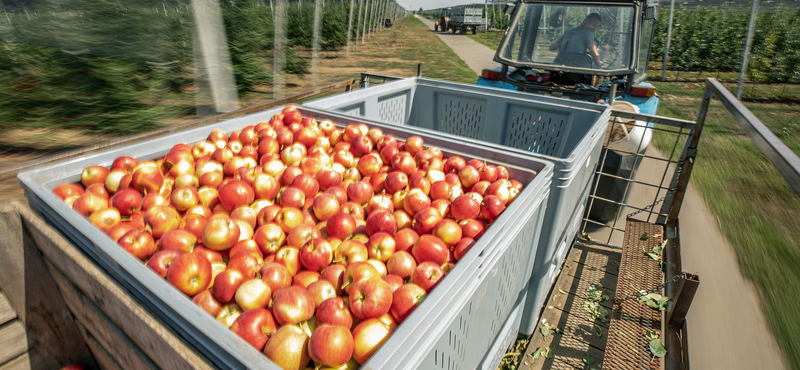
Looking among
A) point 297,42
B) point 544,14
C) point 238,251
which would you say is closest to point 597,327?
point 238,251

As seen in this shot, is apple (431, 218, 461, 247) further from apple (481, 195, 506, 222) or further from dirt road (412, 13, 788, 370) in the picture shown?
dirt road (412, 13, 788, 370)

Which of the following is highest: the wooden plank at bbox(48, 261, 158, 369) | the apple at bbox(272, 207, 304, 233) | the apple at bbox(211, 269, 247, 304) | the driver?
the driver

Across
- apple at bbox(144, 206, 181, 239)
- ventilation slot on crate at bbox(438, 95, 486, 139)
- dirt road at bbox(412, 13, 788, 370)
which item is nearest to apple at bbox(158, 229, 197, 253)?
apple at bbox(144, 206, 181, 239)

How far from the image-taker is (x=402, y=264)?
5.12ft

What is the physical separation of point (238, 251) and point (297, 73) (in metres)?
10.9

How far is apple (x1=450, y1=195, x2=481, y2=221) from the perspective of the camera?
6.10 ft

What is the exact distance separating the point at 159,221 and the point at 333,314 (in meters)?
0.92

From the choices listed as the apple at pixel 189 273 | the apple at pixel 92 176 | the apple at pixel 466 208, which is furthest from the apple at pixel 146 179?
the apple at pixel 466 208

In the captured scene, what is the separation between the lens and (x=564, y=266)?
308cm

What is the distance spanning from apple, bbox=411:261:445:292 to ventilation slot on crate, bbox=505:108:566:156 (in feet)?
6.76

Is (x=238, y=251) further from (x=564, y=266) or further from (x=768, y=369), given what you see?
(x=768, y=369)

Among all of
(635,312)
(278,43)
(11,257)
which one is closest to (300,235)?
(11,257)

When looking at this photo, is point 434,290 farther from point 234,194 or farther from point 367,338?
point 234,194

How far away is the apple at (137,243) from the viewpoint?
1431 mm
